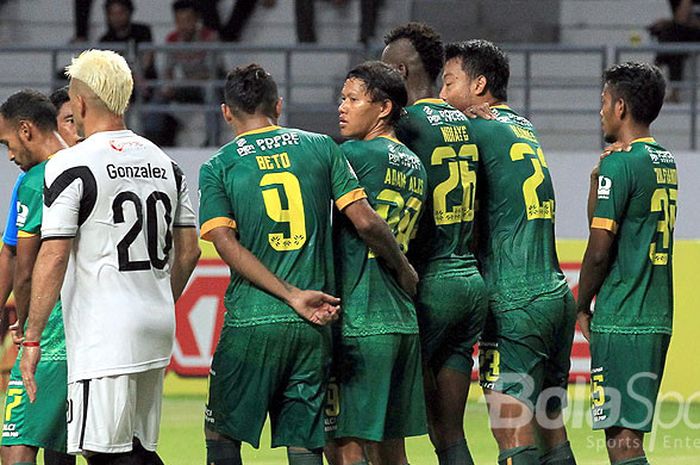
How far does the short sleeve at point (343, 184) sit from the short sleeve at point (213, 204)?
50cm

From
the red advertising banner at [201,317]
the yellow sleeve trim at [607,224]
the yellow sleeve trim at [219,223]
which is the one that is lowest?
the red advertising banner at [201,317]

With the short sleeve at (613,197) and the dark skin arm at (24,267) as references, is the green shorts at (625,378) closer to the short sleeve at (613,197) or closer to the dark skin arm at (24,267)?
the short sleeve at (613,197)

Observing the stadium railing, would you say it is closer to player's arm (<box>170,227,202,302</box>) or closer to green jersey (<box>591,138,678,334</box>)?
green jersey (<box>591,138,678,334</box>)

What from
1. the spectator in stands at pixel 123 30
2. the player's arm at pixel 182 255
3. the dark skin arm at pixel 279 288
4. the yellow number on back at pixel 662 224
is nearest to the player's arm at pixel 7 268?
the player's arm at pixel 182 255

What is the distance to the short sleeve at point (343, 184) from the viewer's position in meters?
6.29

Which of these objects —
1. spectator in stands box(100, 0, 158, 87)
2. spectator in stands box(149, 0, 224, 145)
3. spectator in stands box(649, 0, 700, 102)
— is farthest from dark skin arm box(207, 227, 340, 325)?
spectator in stands box(649, 0, 700, 102)

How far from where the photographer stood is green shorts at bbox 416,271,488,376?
6809 millimetres

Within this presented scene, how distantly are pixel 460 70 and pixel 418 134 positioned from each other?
515mm

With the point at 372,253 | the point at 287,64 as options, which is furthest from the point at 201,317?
the point at 372,253

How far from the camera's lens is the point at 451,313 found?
6.83m

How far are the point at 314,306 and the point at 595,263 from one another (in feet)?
4.93

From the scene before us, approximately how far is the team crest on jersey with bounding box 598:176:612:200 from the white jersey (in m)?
2.25

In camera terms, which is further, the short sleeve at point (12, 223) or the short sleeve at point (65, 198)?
the short sleeve at point (12, 223)

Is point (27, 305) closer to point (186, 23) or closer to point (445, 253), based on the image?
point (445, 253)
